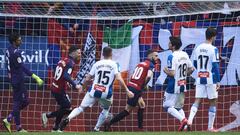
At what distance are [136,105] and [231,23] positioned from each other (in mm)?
2523

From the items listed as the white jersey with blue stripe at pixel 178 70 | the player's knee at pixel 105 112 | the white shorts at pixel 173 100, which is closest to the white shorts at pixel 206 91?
the white jersey with blue stripe at pixel 178 70

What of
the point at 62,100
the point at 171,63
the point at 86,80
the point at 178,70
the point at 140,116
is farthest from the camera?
the point at 140,116

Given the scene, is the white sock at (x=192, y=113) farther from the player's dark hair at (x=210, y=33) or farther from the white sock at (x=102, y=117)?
the white sock at (x=102, y=117)

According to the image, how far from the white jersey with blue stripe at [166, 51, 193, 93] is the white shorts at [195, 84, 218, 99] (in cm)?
38

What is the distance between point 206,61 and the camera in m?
16.1

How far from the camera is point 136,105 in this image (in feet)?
58.4

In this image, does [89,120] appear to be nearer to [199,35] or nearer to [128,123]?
[128,123]

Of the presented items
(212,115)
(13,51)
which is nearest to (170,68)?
(212,115)

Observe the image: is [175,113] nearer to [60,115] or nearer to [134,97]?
[134,97]

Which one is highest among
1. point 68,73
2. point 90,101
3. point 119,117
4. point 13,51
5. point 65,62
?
point 13,51

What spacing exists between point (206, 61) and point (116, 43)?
9.21ft

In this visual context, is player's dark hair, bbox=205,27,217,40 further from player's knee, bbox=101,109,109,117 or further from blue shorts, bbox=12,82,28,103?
blue shorts, bbox=12,82,28,103

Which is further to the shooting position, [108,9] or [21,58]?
[108,9]

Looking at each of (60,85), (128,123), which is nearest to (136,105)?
(128,123)
